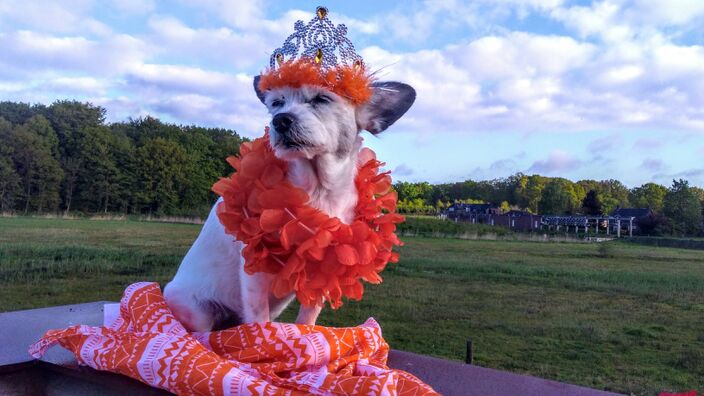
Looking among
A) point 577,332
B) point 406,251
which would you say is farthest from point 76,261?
point 577,332

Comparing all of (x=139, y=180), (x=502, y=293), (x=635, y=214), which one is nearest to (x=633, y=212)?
(x=635, y=214)

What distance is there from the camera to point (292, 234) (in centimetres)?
147

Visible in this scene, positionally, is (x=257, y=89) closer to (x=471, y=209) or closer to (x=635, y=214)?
(x=471, y=209)

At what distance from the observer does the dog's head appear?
1.39 m

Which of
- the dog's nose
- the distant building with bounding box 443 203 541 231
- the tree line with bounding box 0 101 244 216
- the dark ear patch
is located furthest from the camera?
the distant building with bounding box 443 203 541 231

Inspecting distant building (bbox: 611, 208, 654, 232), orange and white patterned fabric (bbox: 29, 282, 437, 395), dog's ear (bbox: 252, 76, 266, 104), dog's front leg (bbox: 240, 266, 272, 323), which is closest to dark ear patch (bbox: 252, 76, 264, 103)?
dog's ear (bbox: 252, 76, 266, 104)

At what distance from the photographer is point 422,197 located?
4.42 metres

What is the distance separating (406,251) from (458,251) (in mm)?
446

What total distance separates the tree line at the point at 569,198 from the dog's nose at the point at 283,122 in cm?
283

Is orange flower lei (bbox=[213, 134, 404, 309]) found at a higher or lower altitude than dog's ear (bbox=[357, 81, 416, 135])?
lower

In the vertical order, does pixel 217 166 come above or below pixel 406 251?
above

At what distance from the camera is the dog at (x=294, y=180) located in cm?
143

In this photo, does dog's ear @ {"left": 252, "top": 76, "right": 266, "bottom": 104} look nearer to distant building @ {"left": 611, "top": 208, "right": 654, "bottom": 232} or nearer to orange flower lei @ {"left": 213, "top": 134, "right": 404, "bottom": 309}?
orange flower lei @ {"left": 213, "top": 134, "right": 404, "bottom": 309}

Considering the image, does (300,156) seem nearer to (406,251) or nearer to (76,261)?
(406,251)
